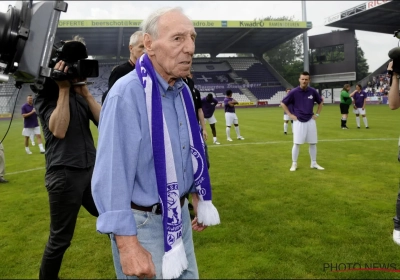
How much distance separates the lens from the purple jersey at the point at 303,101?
27.3ft

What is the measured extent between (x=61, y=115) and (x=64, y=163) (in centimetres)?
44

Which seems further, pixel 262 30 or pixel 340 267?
pixel 262 30

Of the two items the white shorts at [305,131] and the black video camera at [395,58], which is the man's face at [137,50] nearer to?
the black video camera at [395,58]

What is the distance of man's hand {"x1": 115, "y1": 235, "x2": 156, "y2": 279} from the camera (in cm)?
162

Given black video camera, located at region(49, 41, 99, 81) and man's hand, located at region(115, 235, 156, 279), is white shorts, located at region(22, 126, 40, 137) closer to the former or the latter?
black video camera, located at region(49, 41, 99, 81)

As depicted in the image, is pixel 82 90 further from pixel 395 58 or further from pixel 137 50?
pixel 395 58

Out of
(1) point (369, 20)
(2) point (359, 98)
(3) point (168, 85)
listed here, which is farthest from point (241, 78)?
(3) point (168, 85)

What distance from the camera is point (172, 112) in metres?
1.93

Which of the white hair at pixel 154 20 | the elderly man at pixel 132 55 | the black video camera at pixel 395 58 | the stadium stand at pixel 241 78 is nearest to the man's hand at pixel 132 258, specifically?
the white hair at pixel 154 20

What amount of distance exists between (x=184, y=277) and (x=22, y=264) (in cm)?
287

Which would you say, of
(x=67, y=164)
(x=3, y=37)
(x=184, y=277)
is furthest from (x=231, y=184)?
(x=3, y=37)

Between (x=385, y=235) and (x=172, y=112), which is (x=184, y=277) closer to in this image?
(x=172, y=112)

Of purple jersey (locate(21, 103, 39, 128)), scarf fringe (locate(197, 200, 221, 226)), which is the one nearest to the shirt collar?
scarf fringe (locate(197, 200, 221, 226))

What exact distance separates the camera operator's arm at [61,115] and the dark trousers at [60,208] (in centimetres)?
35
